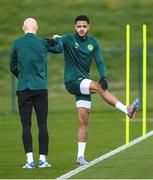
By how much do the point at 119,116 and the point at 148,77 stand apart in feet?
36.2

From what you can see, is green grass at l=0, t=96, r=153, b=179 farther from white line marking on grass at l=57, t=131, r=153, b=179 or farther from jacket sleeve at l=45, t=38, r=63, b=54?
jacket sleeve at l=45, t=38, r=63, b=54

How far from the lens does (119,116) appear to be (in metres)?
28.4

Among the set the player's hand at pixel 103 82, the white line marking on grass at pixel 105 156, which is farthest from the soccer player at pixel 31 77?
the player's hand at pixel 103 82

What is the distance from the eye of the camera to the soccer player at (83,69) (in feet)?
50.7

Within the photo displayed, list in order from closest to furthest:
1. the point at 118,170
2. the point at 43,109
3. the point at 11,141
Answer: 1. the point at 118,170
2. the point at 43,109
3. the point at 11,141

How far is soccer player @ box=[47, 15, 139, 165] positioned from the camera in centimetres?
1546

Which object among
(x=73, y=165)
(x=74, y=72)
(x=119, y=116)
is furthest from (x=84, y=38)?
(x=119, y=116)

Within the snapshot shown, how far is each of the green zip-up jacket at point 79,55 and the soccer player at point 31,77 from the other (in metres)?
0.44

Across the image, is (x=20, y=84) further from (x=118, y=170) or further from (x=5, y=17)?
(x=5, y=17)

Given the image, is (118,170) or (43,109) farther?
(43,109)

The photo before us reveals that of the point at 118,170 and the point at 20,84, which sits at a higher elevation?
the point at 20,84

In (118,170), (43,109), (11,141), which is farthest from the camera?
(11,141)

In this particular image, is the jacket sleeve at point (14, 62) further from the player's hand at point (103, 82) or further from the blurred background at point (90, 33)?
the blurred background at point (90, 33)

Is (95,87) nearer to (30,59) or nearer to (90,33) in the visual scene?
(30,59)
